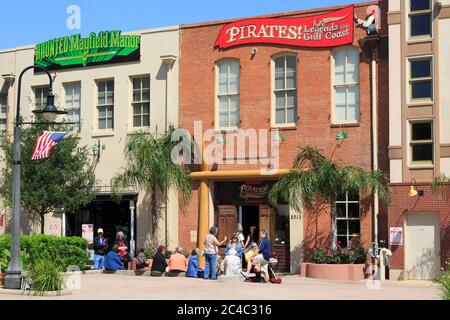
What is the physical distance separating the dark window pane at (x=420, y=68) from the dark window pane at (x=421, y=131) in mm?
1616

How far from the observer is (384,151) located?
26281 millimetres

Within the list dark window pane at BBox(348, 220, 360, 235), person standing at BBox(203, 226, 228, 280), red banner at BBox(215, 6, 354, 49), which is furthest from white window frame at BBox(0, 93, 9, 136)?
dark window pane at BBox(348, 220, 360, 235)

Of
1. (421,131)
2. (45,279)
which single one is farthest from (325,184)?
(45,279)

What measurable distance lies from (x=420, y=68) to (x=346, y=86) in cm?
266

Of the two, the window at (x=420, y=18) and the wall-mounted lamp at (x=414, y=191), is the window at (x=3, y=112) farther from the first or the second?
the wall-mounted lamp at (x=414, y=191)

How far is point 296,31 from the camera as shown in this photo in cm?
2812

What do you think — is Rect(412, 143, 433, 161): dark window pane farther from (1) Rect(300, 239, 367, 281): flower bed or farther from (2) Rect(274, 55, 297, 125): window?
(2) Rect(274, 55, 297, 125): window

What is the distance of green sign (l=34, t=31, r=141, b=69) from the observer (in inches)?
1240

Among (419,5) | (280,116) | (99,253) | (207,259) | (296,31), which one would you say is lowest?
(99,253)

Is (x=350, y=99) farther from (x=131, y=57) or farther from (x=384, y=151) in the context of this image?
(x=131, y=57)

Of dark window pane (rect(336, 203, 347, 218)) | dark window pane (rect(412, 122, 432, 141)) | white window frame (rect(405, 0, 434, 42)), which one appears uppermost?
white window frame (rect(405, 0, 434, 42))

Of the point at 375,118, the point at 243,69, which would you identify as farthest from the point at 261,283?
the point at 243,69

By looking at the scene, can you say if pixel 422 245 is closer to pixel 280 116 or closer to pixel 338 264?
pixel 338 264

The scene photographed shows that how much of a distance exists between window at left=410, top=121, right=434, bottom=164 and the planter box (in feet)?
13.2
